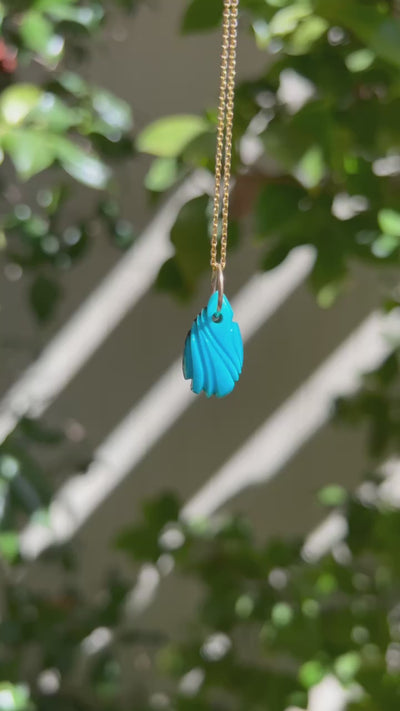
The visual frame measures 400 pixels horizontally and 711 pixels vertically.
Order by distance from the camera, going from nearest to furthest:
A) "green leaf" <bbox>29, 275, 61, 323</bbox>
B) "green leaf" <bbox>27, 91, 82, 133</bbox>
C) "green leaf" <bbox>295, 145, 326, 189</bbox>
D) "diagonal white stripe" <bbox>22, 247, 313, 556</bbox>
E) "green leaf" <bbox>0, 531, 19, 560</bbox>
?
"green leaf" <bbox>295, 145, 326, 189</bbox>
"green leaf" <bbox>27, 91, 82, 133</bbox>
"green leaf" <bbox>0, 531, 19, 560</bbox>
"green leaf" <bbox>29, 275, 61, 323</bbox>
"diagonal white stripe" <bbox>22, 247, 313, 556</bbox>

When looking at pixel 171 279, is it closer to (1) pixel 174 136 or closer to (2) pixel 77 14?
(1) pixel 174 136

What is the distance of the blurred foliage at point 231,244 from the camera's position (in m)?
0.79

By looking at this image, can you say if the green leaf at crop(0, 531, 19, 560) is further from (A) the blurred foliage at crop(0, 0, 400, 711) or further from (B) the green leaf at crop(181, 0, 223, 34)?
(B) the green leaf at crop(181, 0, 223, 34)

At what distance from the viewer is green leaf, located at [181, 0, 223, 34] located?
2.49 feet

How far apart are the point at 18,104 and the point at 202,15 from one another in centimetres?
21

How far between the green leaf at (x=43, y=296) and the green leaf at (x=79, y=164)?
16.1 inches

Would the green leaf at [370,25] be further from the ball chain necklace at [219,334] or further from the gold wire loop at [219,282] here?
the gold wire loop at [219,282]

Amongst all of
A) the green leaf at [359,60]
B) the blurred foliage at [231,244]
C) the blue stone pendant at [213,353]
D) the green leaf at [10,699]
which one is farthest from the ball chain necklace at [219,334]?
the green leaf at [10,699]

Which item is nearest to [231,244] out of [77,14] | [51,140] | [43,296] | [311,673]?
[51,140]

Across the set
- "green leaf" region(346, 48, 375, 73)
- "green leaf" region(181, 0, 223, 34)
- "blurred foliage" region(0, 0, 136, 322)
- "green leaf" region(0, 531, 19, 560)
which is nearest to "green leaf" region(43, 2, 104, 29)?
"blurred foliage" region(0, 0, 136, 322)

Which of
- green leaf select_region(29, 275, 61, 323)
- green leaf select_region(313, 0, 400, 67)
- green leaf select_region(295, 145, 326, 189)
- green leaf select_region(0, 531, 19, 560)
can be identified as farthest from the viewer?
green leaf select_region(29, 275, 61, 323)

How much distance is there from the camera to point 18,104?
2.77 feet

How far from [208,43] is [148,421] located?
0.66 m

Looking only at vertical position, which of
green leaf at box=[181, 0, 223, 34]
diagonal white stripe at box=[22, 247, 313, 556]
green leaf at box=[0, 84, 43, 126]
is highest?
green leaf at box=[0, 84, 43, 126]
